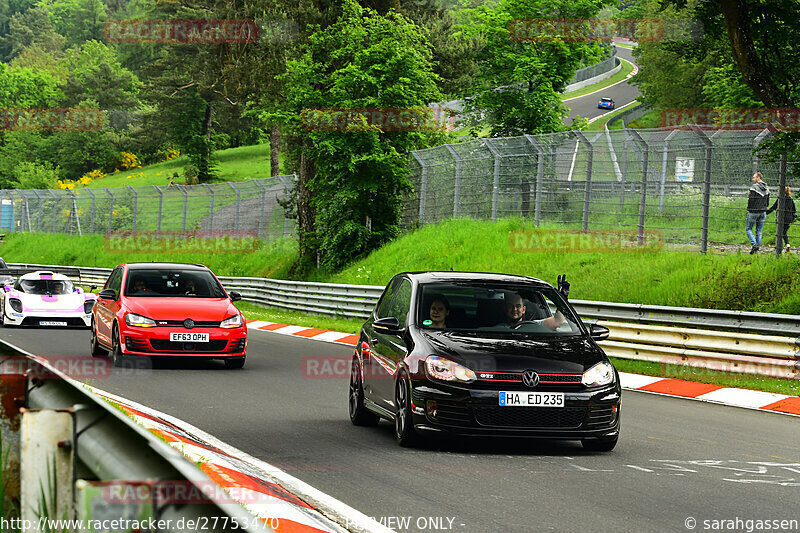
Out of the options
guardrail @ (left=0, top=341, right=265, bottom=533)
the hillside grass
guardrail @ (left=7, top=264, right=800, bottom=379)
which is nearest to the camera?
guardrail @ (left=0, top=341, right=265, bottom=533)

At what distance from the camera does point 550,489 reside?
7465 mm

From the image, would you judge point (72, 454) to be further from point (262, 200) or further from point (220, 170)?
point (220, 170)

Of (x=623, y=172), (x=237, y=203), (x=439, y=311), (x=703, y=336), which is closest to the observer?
(x=439, y=311)

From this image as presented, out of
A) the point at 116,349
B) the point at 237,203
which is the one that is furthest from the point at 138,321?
the point at 237,203

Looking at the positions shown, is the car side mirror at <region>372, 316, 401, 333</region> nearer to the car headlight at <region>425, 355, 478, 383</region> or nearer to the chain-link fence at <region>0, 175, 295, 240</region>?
the car headlight at <region>425, 355, 478, 383</region>

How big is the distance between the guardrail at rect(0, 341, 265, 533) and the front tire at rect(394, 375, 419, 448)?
19.1ft

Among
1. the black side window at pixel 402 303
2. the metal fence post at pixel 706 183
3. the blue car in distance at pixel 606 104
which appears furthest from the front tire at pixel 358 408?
the blue car in distance at pixel 606 104

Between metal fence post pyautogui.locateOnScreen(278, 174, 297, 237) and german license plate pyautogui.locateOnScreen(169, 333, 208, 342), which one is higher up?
metal fence post pyautogui.locateOnScreen(278, 174, 297, 237)

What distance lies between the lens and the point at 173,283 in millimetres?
17344

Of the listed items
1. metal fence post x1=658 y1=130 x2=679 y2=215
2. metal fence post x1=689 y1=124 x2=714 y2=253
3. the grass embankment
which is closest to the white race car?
metal fence post x1=658 y1=130 x2=679 y2=215

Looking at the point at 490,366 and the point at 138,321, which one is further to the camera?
the point at 138,321

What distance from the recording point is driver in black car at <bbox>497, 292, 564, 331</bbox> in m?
10.1

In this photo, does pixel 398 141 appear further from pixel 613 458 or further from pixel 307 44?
pixel 613 458

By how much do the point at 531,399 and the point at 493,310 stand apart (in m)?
1.42
